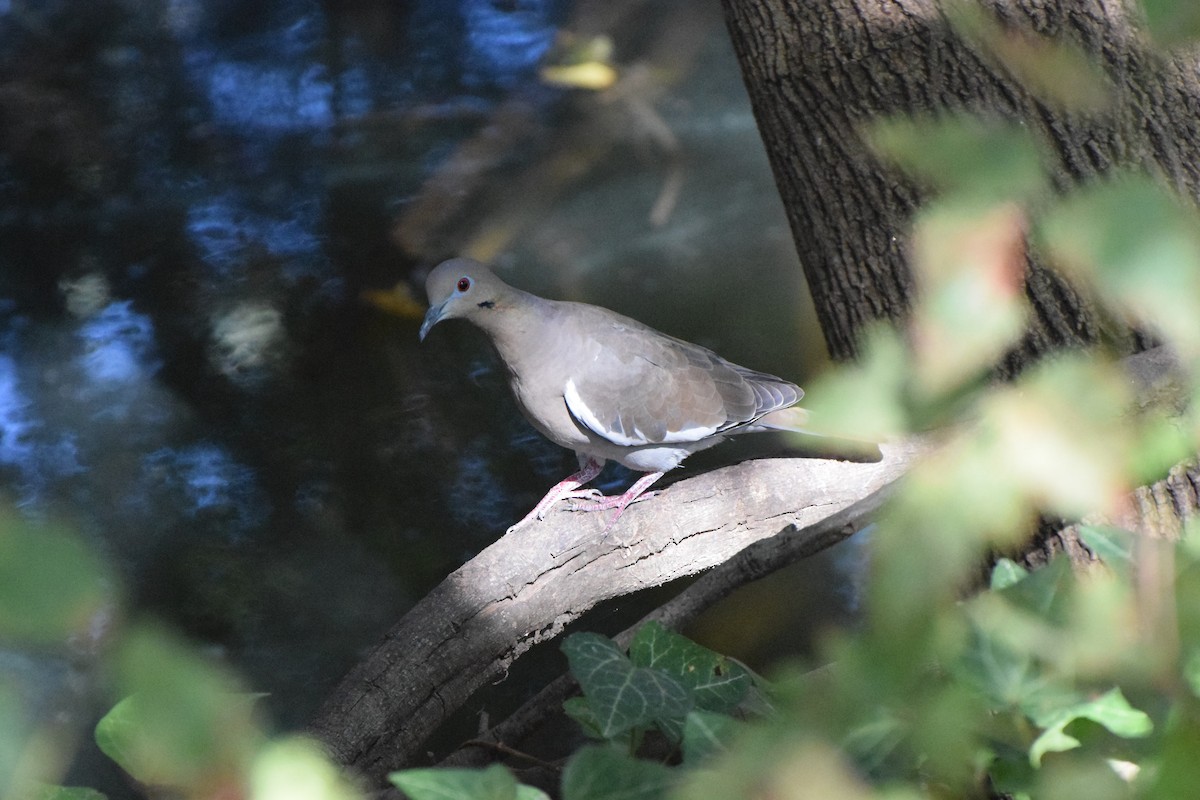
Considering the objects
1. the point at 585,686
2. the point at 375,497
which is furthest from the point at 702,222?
the point at 585,686

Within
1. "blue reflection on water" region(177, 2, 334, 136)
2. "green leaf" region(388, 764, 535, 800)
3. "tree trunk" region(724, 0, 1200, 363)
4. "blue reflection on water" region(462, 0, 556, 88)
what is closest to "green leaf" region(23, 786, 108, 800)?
"green leaf" region(388, 764, 535, 800)

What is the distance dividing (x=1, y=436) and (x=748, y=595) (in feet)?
7.56

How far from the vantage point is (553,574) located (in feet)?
5.94

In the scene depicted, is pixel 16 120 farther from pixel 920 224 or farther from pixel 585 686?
pixel 920 224

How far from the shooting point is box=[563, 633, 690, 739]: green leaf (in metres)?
0.93

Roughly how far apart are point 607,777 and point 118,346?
134 inches

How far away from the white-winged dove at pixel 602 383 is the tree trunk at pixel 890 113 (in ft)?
0.92

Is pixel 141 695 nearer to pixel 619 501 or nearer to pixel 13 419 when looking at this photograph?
pixel 619 501

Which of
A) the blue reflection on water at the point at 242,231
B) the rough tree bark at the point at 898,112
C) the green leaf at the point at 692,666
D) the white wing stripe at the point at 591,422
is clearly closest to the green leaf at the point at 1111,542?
the green leaf at the point at 692,666

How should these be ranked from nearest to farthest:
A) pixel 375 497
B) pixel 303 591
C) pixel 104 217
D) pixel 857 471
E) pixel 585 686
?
1. pixel 585 686
2. pixel 857 471
3. pixel 303 591
4. pixel 375 497
5. pixel 104 217

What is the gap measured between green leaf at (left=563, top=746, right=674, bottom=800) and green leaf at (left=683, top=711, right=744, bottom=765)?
0.11 metres

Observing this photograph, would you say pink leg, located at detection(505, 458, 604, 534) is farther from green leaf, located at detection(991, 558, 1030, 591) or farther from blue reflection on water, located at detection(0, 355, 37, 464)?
blue reflection on water, located at detection(0, 355, 37, 464)

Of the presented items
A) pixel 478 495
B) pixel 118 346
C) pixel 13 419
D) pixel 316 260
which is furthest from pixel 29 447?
pixel 478 495

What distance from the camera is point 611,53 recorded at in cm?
480
